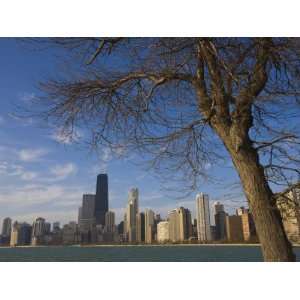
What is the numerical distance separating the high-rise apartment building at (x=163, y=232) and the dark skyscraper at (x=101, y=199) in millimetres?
1305

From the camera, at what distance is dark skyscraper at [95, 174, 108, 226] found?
24.0 ft

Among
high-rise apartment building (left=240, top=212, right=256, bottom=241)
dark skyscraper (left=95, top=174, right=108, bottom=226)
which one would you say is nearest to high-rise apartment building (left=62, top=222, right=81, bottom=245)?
dark skyscraper (left=95, top=174, right=108, bottom=226)

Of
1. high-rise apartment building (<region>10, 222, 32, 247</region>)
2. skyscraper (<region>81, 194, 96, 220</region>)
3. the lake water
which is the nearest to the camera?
the lake water

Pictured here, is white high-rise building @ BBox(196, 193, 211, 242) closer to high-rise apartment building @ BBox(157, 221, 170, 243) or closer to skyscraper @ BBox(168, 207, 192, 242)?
skyscraper @ BBox(168, 207, 192, 242)

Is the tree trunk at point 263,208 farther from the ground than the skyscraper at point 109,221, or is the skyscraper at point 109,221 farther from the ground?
the skyscraper at point 109,221

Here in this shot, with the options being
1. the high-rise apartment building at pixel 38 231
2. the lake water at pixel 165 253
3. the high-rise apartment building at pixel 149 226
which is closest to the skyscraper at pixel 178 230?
the lake water at pixel 165 253

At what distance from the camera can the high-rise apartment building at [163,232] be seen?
6020mm

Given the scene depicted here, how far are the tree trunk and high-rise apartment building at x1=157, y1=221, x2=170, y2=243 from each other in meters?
4.50
